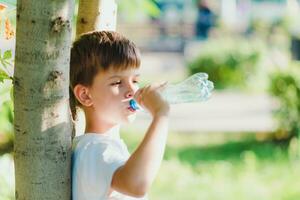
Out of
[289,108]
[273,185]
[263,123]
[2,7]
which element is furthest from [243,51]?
[2,7]

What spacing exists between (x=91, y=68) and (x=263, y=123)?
22.1 feet

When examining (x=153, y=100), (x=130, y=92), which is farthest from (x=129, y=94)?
(x=153, y=100)

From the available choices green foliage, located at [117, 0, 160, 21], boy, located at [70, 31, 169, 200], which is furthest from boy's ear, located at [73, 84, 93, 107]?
green foliage, located at [117, 0, 160, 21]

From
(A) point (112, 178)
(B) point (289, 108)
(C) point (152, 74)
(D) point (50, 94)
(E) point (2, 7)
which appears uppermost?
(E) point (2, 7)

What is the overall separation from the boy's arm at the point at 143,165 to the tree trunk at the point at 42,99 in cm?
18

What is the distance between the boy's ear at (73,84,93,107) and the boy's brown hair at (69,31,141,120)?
0.01 metres

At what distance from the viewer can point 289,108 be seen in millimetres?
7352

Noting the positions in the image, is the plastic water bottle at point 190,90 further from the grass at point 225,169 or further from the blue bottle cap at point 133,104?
the grass at point 225,169

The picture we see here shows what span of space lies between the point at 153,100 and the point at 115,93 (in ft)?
0.51

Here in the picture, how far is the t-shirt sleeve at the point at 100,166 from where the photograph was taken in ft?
5.44

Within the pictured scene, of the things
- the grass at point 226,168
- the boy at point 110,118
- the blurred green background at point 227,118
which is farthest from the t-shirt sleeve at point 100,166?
the grass at point 226,168

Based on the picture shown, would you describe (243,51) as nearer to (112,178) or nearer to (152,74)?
(152,74)

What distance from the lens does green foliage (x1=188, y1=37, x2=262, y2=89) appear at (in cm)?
1010

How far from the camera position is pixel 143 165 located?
1.59 m
